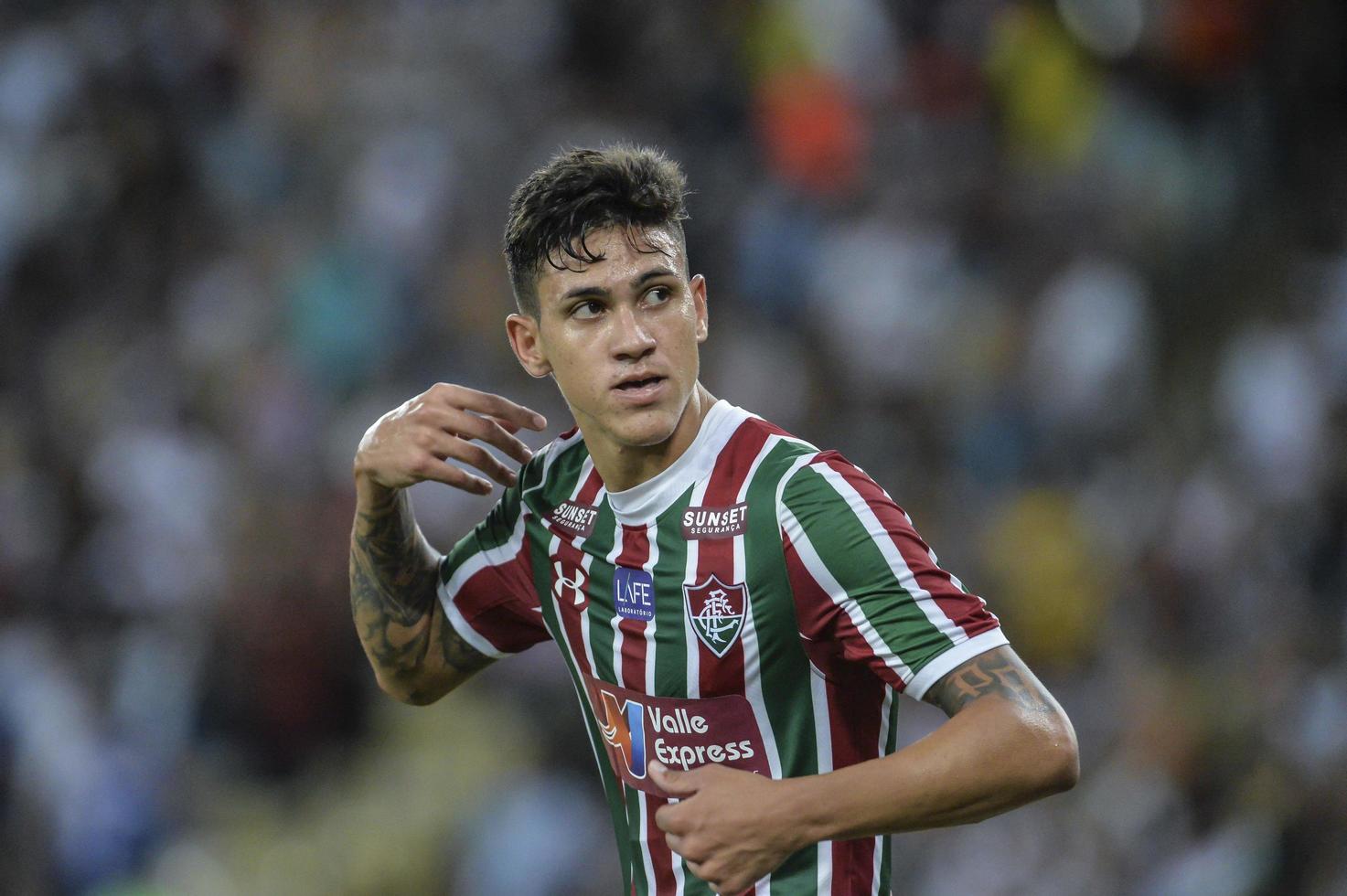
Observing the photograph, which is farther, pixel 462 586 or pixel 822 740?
pixel 462 586

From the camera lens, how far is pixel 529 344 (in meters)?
3.06

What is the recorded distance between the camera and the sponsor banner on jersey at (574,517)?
3043 mm

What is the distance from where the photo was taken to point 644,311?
2844 millimetres

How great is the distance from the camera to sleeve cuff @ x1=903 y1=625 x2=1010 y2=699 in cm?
245

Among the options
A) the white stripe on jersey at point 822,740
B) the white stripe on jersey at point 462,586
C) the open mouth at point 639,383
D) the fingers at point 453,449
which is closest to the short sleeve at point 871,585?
the white stripe on jersey at point 822,740

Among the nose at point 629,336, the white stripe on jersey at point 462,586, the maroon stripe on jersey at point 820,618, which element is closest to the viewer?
the maroon stripe on jersey at point 820,618

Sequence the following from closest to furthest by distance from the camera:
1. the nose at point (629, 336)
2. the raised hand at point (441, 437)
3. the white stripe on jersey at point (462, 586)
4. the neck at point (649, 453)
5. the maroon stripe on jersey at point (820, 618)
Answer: the maroon stripe on jersey at point (820, 618), the nose at point (629, 336), the neck at point (649, 453), the raised hand at point (441, 437), the white stripe on jersey at point (462, 586)

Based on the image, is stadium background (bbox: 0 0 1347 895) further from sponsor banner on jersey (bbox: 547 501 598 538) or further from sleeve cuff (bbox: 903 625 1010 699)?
sleeve cuff (bbox: 903 625 1010 699)

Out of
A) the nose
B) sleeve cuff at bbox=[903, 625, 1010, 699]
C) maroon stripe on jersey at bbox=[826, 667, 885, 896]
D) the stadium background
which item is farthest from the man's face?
the stadium background

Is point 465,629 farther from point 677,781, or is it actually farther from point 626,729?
point 677,781

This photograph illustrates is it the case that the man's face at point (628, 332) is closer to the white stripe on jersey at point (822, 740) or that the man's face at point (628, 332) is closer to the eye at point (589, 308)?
the eye at point (589, 308)

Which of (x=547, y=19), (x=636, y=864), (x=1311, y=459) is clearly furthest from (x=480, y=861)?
(x=547, y=19)

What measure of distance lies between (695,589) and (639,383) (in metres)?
0.39

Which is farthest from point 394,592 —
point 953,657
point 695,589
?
point 953,657
